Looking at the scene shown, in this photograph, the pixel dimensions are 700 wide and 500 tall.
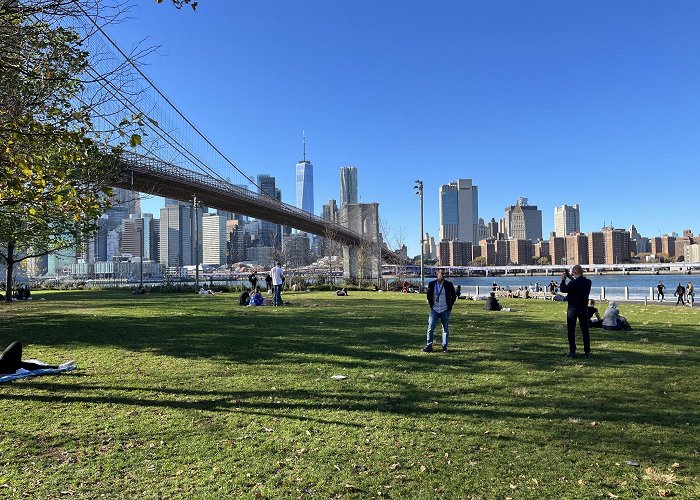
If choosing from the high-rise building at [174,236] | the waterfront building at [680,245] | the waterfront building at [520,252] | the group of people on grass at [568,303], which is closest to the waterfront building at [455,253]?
the waterfront building at [520,252]

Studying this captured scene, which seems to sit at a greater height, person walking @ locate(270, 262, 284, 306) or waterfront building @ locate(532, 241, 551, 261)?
waterfront building @ locate(532, 241, 551, 261)

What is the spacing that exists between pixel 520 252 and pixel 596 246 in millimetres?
24051

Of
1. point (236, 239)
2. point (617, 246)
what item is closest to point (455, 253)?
point (617, 246)

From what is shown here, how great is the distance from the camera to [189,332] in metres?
11.4

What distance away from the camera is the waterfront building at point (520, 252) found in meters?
178

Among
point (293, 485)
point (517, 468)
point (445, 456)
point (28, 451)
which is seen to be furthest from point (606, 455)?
point (28, 451)

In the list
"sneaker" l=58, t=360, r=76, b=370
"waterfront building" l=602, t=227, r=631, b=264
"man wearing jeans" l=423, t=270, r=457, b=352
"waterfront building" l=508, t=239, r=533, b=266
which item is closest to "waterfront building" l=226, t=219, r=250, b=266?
"man wearing jeans" l=423, t=270, r=457, b=352

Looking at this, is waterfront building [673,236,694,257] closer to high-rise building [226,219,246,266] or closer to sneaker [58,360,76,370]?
high-rise building [226,219,246,266]

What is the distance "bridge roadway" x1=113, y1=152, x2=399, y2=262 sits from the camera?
3083cm

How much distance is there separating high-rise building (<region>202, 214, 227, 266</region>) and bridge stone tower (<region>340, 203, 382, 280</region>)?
34.3 meters

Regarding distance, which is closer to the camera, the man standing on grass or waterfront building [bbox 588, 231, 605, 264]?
the man standing on grass

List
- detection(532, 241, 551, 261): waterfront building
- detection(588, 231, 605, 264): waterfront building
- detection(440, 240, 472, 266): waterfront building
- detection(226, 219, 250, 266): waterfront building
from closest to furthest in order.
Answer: detection(226, 219, 250, 266): waterfront building < detection(588, 231, 605, 264): waterfront building < detection(440, 240, 472, 266): waterfront building < detection(532, 241, 551, 261): waterfront building

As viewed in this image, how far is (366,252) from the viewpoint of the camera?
51406mm

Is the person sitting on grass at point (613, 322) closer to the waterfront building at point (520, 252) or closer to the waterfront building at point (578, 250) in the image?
the waterfront building at point (578, 250)
